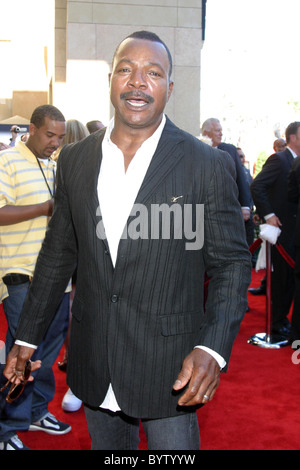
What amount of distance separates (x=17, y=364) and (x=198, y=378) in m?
0.75

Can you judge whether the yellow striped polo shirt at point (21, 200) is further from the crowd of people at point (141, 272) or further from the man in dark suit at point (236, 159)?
the man in dark suit at point (236, 159)

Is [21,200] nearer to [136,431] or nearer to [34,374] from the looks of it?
[34,374]

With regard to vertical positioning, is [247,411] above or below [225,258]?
below

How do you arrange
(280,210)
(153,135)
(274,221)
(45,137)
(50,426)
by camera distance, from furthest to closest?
(280,210) → (274,221) → (50,426) → (45,137) → (153,135)

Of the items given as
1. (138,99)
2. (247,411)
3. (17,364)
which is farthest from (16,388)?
(247,411)

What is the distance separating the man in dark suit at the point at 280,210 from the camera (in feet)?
19.2

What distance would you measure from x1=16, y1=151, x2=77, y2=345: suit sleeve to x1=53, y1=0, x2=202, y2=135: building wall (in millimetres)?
6813

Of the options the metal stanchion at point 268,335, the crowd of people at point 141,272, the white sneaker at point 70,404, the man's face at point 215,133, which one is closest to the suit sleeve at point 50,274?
the crowd of people at point 141,272

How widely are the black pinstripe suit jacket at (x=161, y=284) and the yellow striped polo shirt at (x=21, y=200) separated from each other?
1.48 metres

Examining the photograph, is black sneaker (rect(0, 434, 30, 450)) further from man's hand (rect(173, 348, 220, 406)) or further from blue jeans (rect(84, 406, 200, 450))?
man's hand (rect(173, 348, 220, 406))

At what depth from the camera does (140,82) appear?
6.39 ft

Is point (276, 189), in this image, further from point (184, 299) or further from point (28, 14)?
point (28, 14)

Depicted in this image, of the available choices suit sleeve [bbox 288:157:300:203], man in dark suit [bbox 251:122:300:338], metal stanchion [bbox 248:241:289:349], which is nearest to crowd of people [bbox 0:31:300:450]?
suit sleeve [bbox 288:157:300:203]
